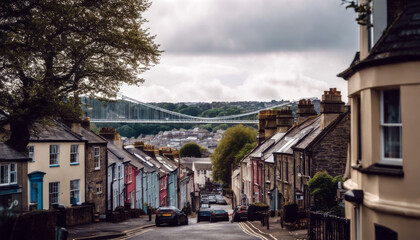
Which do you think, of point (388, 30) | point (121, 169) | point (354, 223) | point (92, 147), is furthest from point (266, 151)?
point (388, 30)

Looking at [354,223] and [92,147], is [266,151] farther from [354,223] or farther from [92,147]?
[354,223]

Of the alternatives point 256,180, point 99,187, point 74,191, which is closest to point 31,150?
point 74,191

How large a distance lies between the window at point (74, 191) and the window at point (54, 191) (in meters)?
1.48

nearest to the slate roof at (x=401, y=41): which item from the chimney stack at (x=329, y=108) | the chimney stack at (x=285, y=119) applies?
the chimney stack at (x=329, y=108)

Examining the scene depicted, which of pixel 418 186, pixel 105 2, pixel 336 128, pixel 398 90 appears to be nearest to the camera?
pixel 418 186

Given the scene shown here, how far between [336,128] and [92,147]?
15.6 meters

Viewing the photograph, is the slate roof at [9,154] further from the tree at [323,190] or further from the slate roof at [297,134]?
the slate roof at [297,134]

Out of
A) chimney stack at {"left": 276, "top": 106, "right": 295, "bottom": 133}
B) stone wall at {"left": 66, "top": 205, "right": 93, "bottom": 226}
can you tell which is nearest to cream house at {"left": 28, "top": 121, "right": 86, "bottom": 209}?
stone wall at {"left": 66, "top": 205, "right": 93, "bottom": 226}

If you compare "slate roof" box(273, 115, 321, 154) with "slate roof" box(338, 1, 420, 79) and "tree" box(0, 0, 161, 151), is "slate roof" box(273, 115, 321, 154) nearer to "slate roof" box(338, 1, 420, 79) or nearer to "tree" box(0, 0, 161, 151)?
"tree" box(0, 0, 161, 151)

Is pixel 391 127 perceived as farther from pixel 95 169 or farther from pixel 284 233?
pixel 95 169

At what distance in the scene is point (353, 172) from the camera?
1089 cm

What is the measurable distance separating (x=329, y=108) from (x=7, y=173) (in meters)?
16.8

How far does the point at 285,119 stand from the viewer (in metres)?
42.0

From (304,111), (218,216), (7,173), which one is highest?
(304,111)
